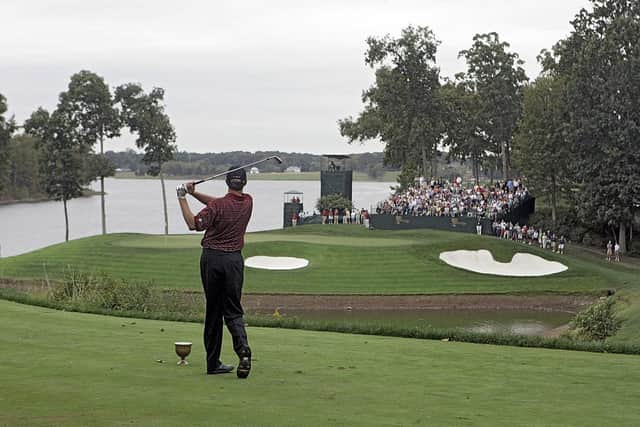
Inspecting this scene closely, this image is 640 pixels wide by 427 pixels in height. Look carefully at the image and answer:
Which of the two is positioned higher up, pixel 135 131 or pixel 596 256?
pixel 135 131

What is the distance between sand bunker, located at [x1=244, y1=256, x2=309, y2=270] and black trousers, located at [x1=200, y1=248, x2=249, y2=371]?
116 ft

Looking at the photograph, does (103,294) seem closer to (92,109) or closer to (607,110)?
(607,110)

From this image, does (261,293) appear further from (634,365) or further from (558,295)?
(634,365)

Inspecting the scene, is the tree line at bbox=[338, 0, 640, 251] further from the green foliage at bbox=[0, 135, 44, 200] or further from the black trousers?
the green foliage at bbox=[0, 135, 44, 200]

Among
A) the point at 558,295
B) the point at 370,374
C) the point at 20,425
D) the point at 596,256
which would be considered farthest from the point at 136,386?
the point at 596,256

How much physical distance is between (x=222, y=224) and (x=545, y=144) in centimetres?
5629

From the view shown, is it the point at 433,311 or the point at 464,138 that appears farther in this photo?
the point at 464,138

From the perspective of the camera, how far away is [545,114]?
2576 inches

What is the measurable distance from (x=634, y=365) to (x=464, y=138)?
78.2 meters

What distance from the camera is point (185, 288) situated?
143 ft

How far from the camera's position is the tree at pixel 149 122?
79.1 m

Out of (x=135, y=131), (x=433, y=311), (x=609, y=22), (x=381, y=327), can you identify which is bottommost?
(x=433, y=311)

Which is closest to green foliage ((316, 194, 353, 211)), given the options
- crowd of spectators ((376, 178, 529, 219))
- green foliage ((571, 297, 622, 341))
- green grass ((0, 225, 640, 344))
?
crowd of spectators ((376, 178, 529, 219))

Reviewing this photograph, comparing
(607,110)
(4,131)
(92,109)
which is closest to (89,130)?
(92,109)
